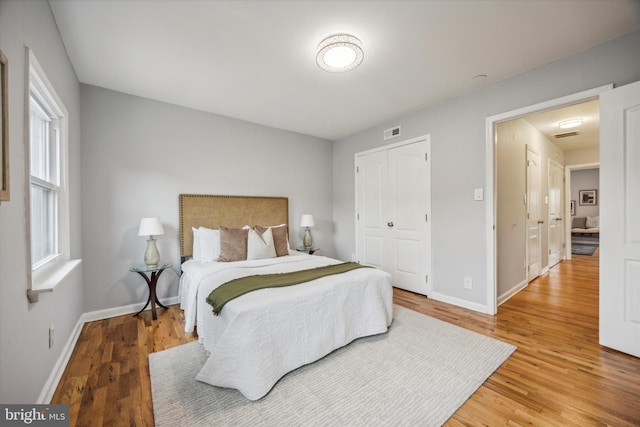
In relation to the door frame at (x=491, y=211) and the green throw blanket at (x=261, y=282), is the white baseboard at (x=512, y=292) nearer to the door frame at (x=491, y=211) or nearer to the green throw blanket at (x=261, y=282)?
the door frame at (x=491, y=211)

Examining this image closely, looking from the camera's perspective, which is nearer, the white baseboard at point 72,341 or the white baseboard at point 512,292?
the white baseboard at point 72,341

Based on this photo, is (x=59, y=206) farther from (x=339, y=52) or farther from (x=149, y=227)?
(x=339, y=52)

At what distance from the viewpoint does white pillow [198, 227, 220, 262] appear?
10.3 ft

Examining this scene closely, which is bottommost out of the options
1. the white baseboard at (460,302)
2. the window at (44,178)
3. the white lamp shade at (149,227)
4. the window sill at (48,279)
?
the white baseboard at (460,302)

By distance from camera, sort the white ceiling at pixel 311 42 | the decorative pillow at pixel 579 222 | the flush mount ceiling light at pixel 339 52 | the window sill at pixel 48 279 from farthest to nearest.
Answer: the decorative pillow at pixel 579 222 → the flush mount ceiling light at pixel 339 52 → the white ceiling at pixel 311 42 → the window sill at pixel 48 279

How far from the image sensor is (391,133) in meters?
4.01

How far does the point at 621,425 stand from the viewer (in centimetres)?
141

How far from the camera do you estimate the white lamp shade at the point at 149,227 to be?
2.86m

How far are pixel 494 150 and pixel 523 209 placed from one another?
5.35 ft

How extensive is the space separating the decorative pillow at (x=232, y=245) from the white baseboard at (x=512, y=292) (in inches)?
129

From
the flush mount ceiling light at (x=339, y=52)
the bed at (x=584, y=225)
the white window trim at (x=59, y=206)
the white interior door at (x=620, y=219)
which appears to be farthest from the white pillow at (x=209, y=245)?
the bed at (x=584, y=225)

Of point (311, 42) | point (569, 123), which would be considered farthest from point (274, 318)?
point (569, 123)

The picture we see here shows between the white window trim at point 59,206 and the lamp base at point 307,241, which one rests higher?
the white window trim at point 59,206

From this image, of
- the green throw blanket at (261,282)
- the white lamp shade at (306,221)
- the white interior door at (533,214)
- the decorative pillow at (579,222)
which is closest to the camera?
the green throw blanket at (261,282)
